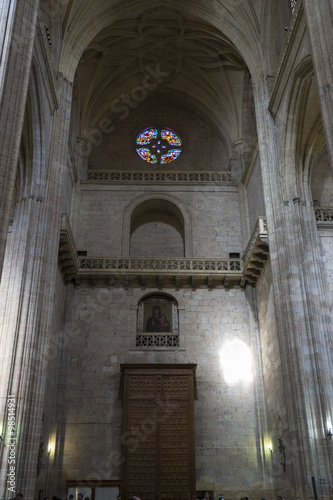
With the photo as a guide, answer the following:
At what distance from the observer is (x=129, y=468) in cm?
1537

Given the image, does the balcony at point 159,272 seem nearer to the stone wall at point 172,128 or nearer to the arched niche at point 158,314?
the arched niche at point 158,314

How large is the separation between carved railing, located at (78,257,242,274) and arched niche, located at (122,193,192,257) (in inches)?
37.8

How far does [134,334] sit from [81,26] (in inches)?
423

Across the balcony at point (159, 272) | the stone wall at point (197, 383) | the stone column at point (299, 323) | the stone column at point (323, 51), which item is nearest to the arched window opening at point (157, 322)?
the stone wall at point (197, 383)

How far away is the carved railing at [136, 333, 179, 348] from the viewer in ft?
59.7

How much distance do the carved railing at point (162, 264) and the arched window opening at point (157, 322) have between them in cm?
123

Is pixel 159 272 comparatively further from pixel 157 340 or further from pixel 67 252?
pixel 67 252

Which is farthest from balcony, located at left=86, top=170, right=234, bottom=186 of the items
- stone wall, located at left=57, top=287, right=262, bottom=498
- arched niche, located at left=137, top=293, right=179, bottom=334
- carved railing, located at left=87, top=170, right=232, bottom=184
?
arched niche, located at left=137, top=293, right=179, bottom=334

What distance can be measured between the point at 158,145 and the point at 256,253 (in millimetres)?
8576

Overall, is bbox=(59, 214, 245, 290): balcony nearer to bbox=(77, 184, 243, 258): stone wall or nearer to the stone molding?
bbox=(77, 184, 243, 258): stone wall

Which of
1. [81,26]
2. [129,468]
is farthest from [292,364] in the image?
[81,26]

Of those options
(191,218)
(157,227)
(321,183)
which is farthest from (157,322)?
(321,183)

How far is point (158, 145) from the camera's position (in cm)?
2302

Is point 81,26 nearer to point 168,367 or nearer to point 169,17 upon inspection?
point 169,17
